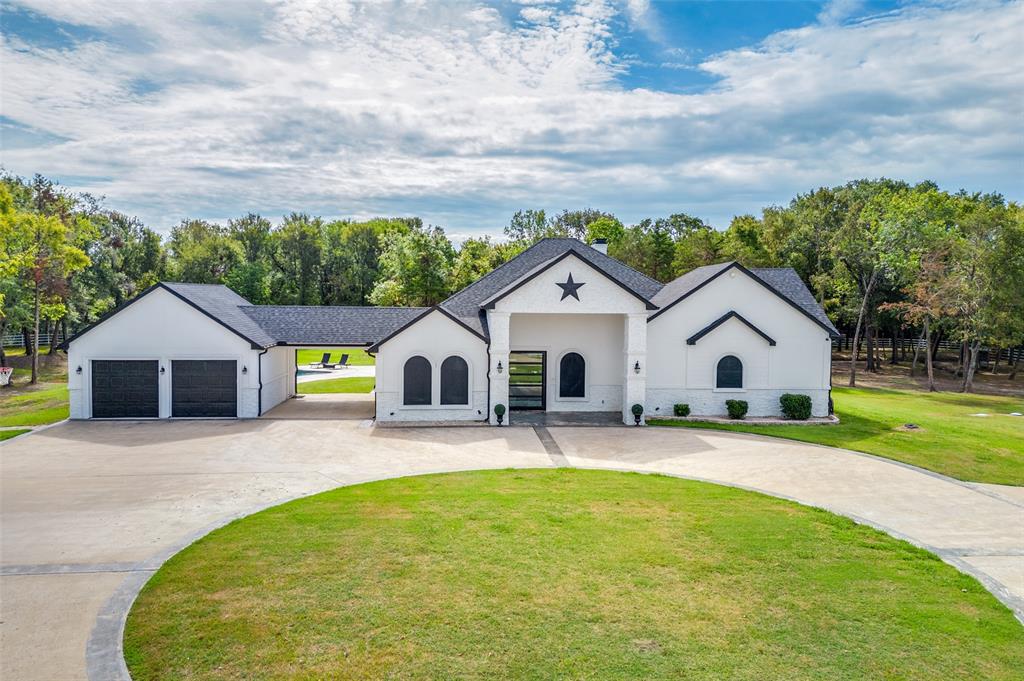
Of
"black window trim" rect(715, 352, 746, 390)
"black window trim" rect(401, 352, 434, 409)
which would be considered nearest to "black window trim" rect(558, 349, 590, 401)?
"black window trim" rect(715, 352, 746, 390)

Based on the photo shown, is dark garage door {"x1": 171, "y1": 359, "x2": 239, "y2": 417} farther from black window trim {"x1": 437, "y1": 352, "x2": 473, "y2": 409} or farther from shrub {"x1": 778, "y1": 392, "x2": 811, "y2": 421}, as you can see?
shrub {"x1": 778, "y1": 392, "x2": 811, "y2": 421}

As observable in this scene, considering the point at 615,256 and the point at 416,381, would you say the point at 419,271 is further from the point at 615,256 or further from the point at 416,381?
the point at 416,381

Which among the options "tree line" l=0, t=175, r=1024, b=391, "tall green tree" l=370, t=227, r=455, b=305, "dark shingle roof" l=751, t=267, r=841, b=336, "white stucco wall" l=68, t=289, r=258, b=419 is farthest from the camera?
"tall green tree" l=370, t=227, r=455, b=305

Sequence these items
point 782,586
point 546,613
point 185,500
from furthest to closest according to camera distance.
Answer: point 185,500
point 782,586
point 546,613

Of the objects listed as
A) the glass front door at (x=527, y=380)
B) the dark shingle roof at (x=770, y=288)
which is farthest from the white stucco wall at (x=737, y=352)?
the glass front door at (x=527, y=380)

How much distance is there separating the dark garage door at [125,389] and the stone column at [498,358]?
517 inches

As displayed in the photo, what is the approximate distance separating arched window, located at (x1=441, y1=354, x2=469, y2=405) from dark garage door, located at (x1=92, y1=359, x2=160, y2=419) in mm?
11196

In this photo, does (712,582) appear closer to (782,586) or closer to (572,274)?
(782,586)

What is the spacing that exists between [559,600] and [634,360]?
16033 mm

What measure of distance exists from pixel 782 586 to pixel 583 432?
511 inches

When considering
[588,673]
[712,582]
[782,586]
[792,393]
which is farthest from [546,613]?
[792,393]

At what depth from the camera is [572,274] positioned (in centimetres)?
2397

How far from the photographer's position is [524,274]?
27906 millimetres

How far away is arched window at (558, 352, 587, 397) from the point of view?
26750 millimetres
